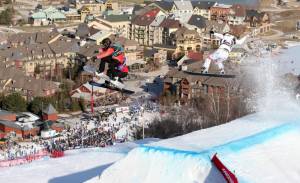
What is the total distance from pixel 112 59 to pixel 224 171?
9.15 feet

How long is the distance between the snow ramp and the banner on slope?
47mm

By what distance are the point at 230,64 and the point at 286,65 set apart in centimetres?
309

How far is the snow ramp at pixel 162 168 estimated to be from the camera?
582 cm

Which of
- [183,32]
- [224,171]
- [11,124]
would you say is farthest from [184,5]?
[224,171]

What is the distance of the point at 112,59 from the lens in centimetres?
796

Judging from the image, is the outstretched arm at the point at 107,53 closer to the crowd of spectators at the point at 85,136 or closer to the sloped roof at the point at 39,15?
the crowd of spectators at the point at 85,136

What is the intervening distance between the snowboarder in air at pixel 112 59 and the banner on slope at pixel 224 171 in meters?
2.53

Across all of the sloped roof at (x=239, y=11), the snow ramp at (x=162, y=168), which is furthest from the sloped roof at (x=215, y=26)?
the snow ramp at (x=162, y=168)

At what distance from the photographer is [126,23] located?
28.1 meters

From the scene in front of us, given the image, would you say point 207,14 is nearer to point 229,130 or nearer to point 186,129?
point 186,129

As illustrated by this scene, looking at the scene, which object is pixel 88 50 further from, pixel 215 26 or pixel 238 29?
pixel 238 29

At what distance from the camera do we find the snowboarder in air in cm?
793

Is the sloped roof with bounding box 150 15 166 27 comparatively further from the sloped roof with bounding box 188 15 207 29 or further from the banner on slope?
the banner on slope

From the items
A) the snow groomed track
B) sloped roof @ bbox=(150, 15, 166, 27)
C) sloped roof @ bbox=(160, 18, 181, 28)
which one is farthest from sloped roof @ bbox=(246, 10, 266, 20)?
the snow groomed track
